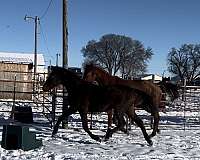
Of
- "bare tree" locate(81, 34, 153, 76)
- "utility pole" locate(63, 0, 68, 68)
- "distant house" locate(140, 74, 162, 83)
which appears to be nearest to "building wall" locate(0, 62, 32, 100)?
"distant house" locate(140, 74, 162, 83)

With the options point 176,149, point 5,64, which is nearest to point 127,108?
point 176,149

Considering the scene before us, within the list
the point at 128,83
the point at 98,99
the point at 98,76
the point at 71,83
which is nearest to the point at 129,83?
the point at 128,83

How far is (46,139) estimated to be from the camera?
10.1 meters

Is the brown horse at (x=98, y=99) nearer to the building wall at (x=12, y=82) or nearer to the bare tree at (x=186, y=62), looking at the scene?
the building wall at (x=12, y=82)

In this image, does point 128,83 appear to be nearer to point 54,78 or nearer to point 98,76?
point 98,76

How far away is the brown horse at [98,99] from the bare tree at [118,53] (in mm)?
72399

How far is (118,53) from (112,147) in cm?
7828

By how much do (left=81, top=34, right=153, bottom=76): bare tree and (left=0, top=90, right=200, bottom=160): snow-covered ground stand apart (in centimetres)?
7105

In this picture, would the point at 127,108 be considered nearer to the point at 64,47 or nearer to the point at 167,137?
the point at 167,137

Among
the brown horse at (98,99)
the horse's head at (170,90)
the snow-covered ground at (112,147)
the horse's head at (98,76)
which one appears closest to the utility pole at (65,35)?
the horse's head at (98,76)

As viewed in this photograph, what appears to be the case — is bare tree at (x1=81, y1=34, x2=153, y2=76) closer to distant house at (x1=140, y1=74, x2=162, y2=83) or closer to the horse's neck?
distant house at (x1=140, y1=74, x2=162, y2=83)

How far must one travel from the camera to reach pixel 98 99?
10125 mm

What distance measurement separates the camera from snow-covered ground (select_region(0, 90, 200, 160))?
26.3 feet

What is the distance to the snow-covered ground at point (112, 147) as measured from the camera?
802 centimetres
